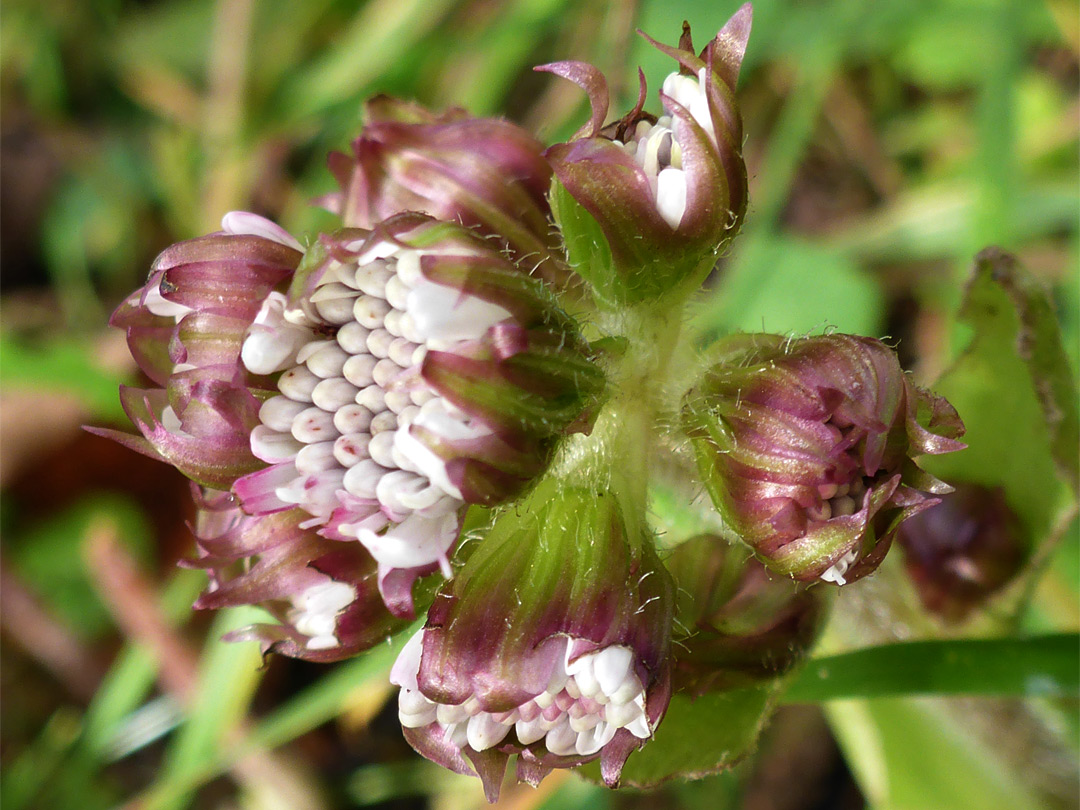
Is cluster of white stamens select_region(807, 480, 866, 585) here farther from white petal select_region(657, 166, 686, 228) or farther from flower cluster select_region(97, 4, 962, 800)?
white petal select_region(657, 166, 686, 228)

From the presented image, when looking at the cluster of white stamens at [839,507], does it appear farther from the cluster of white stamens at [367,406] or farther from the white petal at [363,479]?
the white petal at [363,479]

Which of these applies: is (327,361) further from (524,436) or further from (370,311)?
(524,436)

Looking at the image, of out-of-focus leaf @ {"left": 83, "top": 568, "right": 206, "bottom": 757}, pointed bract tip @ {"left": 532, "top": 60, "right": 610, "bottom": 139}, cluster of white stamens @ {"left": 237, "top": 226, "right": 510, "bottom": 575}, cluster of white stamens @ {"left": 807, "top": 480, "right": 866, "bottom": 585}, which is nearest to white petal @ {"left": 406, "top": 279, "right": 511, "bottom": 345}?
cluster of white stamens @ {"left": 237, "top": 226, "right": 510, "bottom": 575}

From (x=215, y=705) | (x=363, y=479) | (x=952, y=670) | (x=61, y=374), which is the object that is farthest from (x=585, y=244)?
(x=61, y=374)

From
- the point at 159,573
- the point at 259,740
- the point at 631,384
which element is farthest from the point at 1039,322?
the point at 159,573

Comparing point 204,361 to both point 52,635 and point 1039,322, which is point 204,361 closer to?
point 1039,322
